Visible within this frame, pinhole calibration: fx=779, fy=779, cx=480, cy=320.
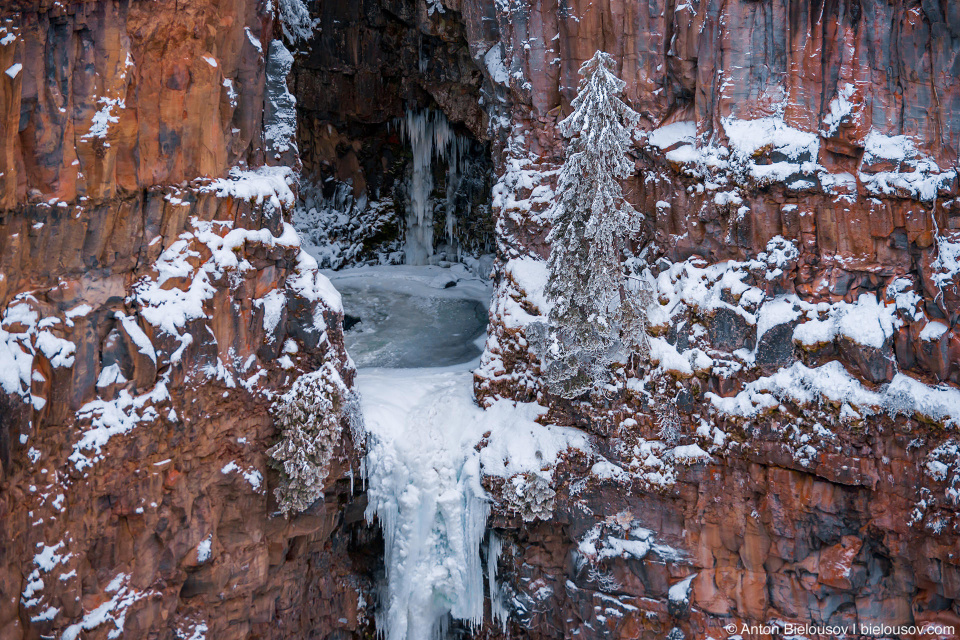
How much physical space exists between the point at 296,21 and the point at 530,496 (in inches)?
596

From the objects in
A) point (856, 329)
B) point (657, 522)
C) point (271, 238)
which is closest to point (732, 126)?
point (856, 329)

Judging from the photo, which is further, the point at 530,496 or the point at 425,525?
the point at 425,525

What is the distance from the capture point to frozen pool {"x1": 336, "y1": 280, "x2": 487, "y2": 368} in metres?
18.6

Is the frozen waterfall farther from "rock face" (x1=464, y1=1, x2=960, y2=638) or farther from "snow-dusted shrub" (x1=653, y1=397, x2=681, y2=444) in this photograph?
"snow-dusted shrub" (x1=653, y1=397, x2=681, y2=444)

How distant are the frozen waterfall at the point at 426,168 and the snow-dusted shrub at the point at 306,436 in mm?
11545

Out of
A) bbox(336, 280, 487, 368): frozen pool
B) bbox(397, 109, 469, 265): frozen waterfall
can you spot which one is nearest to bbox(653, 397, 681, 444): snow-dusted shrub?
bbox(336, 280, 487, 368): frozen pool

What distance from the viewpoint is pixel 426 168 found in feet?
80.6

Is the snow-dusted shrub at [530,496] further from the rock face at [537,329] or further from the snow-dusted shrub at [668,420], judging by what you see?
the snow-dusted shrub at [668,420]

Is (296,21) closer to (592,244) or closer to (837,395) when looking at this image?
(592,244)

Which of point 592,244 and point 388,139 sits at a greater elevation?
point 388,139

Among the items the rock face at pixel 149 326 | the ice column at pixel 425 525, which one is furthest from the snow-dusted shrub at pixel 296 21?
the ice column at pixel 425 525

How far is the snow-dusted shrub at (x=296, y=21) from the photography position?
70.6 feet

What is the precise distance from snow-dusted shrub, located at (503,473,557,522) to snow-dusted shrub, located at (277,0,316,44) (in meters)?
14.4

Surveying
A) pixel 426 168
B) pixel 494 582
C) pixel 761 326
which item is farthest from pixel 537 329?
pixel 426 168
